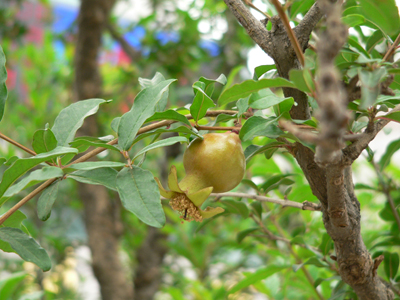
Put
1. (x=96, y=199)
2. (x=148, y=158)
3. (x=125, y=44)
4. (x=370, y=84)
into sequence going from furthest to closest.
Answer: (x=125, y=44) < (x=148, y=158) < (x=96, y=199) < (x=370, y=84)

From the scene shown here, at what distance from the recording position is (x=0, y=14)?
5.45ft

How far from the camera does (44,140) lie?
36 cm

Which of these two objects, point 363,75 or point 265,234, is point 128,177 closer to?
point 363,75

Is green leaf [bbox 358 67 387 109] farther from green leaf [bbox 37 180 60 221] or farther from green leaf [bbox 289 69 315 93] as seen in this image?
green leaf [bbox 37 180 60 221]

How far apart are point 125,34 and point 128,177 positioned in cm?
180

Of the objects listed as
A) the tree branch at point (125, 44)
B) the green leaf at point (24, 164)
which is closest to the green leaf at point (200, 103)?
the green leaf at point (24, 164)

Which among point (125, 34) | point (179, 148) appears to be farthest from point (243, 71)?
point (125, 34)

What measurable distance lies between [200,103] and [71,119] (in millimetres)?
133

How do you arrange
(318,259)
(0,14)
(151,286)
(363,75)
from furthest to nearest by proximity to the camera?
(0,14)
(151,286)
(318,259)
(363,75)

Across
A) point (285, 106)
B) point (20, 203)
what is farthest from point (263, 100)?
point (20, 203)

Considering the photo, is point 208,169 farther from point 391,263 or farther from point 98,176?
point 391,263

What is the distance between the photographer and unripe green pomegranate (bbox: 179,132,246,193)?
0.36 m

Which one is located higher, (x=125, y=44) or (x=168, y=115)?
(x=125, y=44)

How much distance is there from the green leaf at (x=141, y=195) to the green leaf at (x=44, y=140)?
0.08 metres
